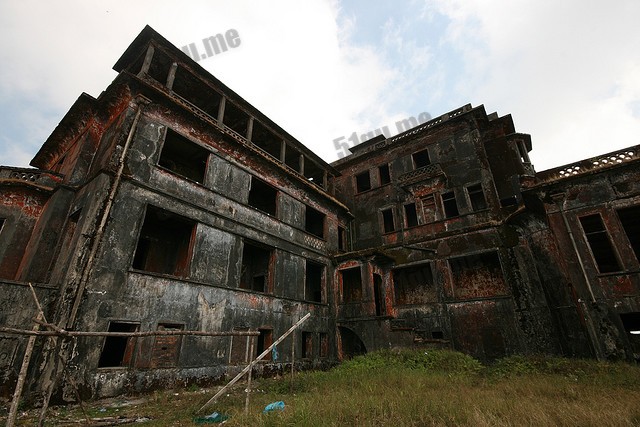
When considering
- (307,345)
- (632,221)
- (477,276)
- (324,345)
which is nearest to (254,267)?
(307,345)

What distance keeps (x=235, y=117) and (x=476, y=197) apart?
531 inches

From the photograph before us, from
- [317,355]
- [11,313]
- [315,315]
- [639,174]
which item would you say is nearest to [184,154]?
[11,313]

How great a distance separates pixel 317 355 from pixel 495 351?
7.66 m

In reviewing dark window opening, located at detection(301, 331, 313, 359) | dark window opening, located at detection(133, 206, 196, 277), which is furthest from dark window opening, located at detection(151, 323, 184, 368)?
dark window opening, located at detection(301, 331, 313, 359)

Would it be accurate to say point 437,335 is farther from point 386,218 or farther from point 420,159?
point 420,159

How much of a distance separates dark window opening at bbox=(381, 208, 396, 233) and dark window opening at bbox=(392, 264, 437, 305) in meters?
2.90

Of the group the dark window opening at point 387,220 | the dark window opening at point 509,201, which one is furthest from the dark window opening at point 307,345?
the dark window opening at point 509,201

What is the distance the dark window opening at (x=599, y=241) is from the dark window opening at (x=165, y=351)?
14296 mm

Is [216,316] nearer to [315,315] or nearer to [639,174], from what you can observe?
[315,315]

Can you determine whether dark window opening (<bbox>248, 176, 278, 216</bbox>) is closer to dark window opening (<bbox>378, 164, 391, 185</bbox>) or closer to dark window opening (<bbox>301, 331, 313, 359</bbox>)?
dark window opening (<bbox>301, 331, 313, 359</bbox>)

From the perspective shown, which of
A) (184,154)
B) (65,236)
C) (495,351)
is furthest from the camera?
(184,154)

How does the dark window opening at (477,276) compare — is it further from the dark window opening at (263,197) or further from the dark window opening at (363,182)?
the dark window opening at (263,197)

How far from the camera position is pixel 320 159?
766 inches

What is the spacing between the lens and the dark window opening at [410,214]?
685 inches
